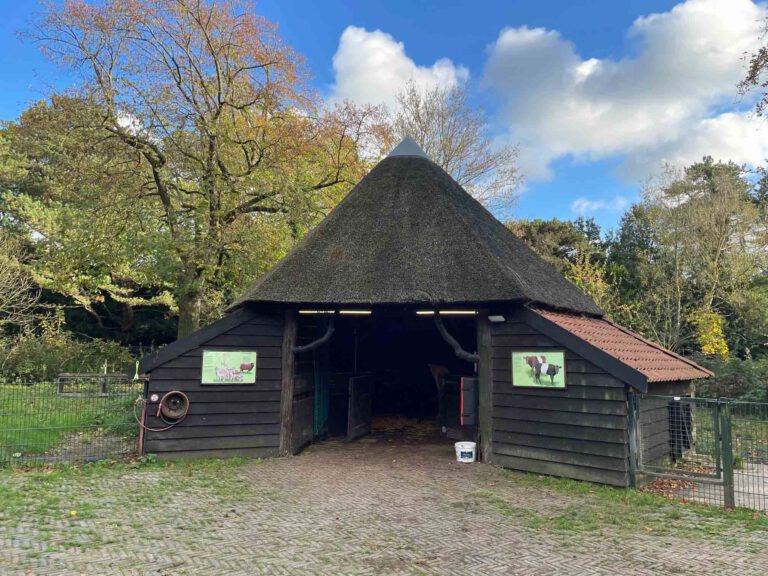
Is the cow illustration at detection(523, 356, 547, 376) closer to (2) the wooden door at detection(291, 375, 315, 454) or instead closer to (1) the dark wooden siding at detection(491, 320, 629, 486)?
(1) the dark wooden siding at detection(491, 320, 629, 486)

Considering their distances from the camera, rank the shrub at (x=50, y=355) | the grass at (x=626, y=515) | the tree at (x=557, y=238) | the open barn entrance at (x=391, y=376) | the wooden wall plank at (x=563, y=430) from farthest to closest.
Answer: the tree at (x=557, y=238) → the shrub at (x=50, y=355) → the open barn entrance at (x=391, y=376) → the wooden wall plank at (x=563, y=430) → the grass at (x=626, y=515)

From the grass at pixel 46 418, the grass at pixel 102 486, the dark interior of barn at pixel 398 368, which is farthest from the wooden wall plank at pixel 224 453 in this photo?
the dark interior of barn at pixel 398 368

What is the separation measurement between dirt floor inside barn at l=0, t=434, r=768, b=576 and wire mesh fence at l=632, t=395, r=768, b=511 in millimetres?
498

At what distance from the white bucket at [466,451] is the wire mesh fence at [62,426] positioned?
6.16m

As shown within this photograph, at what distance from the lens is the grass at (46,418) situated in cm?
947

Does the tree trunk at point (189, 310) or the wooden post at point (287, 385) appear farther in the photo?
the tree trunk at point (189, 310)

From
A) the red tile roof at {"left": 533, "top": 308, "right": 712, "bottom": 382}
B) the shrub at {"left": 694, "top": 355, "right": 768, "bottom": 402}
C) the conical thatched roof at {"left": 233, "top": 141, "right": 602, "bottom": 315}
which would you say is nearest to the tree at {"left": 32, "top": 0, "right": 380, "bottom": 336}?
the conical thatched roof at {"left": 233, "top": 141, "right": 602, "bottom": 315}

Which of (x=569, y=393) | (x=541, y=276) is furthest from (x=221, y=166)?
(x=569, y=393)

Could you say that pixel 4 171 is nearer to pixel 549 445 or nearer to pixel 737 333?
pixel 549 445

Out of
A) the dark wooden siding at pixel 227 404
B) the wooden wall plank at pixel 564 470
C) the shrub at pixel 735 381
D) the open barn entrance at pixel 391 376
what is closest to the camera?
the wooden wall plank at pixel 564 470

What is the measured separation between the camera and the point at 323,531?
584cm

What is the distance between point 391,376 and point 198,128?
9360 mm

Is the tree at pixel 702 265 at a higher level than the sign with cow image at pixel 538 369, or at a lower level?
higher

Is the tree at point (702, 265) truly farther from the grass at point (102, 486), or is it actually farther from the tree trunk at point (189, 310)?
the grass at point (102, 486)
